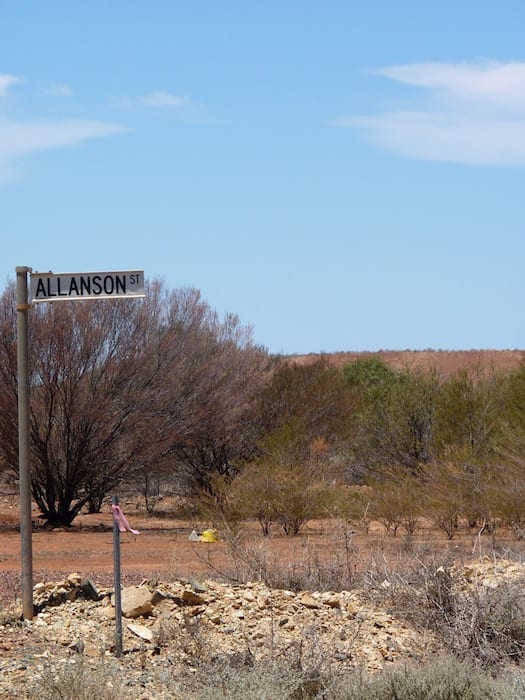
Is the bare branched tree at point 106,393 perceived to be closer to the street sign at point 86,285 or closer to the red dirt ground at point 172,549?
the red dirt ground at point 172,549

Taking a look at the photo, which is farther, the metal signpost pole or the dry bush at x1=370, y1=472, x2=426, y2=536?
the dry bush at x1=370, y1=472, x2=426, y2=536

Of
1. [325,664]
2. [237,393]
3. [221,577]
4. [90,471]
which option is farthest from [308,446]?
[325,664]

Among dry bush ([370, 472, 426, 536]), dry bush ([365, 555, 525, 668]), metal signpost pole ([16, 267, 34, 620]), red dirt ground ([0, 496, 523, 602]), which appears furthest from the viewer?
dry bush ([370, 472, 426, 536])

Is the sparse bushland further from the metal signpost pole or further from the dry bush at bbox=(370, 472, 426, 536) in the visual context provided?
the dry bush at bbox=(370, 472, 426, 536)

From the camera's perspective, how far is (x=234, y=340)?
103 feet

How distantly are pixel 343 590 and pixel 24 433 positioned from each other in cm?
320

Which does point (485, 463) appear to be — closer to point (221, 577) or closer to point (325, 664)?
point (221, 577)

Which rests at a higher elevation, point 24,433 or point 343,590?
point 24,433

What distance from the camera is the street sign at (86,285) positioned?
343 inches

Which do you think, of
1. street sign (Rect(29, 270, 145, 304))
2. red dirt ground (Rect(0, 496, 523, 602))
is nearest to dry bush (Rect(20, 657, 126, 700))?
red dirt ground (Rect(0, 496, 523, 602))

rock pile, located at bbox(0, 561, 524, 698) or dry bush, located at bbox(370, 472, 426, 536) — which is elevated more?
rock pile, located at bbox(0, 561, 524, 698)

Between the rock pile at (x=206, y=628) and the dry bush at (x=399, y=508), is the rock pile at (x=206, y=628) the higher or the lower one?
the higher one

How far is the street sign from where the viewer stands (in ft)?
28.6

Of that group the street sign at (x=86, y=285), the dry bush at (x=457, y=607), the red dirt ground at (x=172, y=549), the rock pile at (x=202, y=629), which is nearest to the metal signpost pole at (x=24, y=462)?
the street sign at (x=86, y=285)
